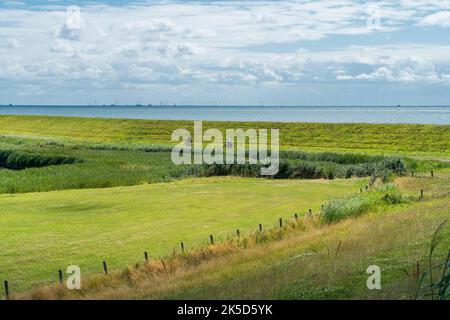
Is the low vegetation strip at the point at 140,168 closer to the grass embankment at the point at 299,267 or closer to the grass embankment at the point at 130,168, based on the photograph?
the grass embankment at the point at 130,168

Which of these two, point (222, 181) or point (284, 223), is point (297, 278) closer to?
point (284, 223)

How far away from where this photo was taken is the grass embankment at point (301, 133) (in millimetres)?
83688

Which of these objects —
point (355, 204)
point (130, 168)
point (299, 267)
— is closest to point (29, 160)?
point (130, 168)

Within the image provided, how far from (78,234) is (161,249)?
20.1 ft

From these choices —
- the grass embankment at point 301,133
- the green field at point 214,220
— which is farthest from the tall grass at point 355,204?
the grass embankment at point 301,133

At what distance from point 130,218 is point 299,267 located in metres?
18.9

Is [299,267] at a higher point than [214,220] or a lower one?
higher

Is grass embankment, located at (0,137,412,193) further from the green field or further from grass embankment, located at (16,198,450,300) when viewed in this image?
grass embankment, located at (16,198,450,300)

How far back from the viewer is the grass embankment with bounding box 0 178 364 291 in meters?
27.0

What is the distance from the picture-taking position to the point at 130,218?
36906 millimetres

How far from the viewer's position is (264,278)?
61.4ft

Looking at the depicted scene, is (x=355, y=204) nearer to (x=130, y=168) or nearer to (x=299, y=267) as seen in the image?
(x=299, y=267)

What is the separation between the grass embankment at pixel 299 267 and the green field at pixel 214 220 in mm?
75

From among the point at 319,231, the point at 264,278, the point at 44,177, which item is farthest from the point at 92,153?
the point at 264,278
